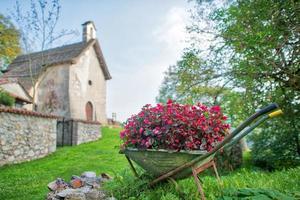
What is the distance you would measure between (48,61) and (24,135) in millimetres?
8884

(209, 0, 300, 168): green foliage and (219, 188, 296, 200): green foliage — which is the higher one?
(209, 0, 300, 168): green foliage

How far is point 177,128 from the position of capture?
2893mm

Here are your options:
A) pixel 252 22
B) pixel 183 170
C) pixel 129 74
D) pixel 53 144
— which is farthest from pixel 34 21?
pixel 183 170

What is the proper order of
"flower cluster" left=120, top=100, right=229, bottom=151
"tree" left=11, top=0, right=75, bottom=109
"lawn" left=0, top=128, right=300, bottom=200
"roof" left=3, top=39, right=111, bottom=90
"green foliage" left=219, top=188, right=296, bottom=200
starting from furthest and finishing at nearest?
"roof" left=3, top=39, right=111, bottom=90, "tree" left=11, top=0, right=75, bottom=109, "lawn" left=0, top=128, right=300, bottom=200, "flower cluster" left=120, top=100, right=229, bottom=151, "green foliage" left=219, top=188, right=296, bottom=200

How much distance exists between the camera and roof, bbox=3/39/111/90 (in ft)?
50.8

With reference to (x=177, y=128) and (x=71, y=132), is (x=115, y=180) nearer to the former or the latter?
(x=177, y=128)

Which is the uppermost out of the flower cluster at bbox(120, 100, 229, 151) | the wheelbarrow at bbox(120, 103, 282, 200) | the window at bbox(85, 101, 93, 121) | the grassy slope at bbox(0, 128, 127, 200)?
the window at bbox(85, 101, 93, 121)

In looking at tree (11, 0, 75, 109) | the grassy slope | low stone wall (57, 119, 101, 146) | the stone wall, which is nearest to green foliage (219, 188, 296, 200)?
the grassy slope

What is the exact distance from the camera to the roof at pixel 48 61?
15.5 metres

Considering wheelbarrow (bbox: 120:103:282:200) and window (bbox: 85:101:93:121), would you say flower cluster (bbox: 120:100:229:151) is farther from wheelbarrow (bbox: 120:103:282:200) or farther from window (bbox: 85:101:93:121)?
window (bbox: 85:101:93:121)

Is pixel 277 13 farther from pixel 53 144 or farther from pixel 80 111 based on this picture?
pixel 80 111

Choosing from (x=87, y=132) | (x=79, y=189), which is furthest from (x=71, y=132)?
(x=79, y=189)

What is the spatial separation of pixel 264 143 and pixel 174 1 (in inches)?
208

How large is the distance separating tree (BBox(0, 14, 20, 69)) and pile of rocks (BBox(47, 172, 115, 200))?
10933mm
